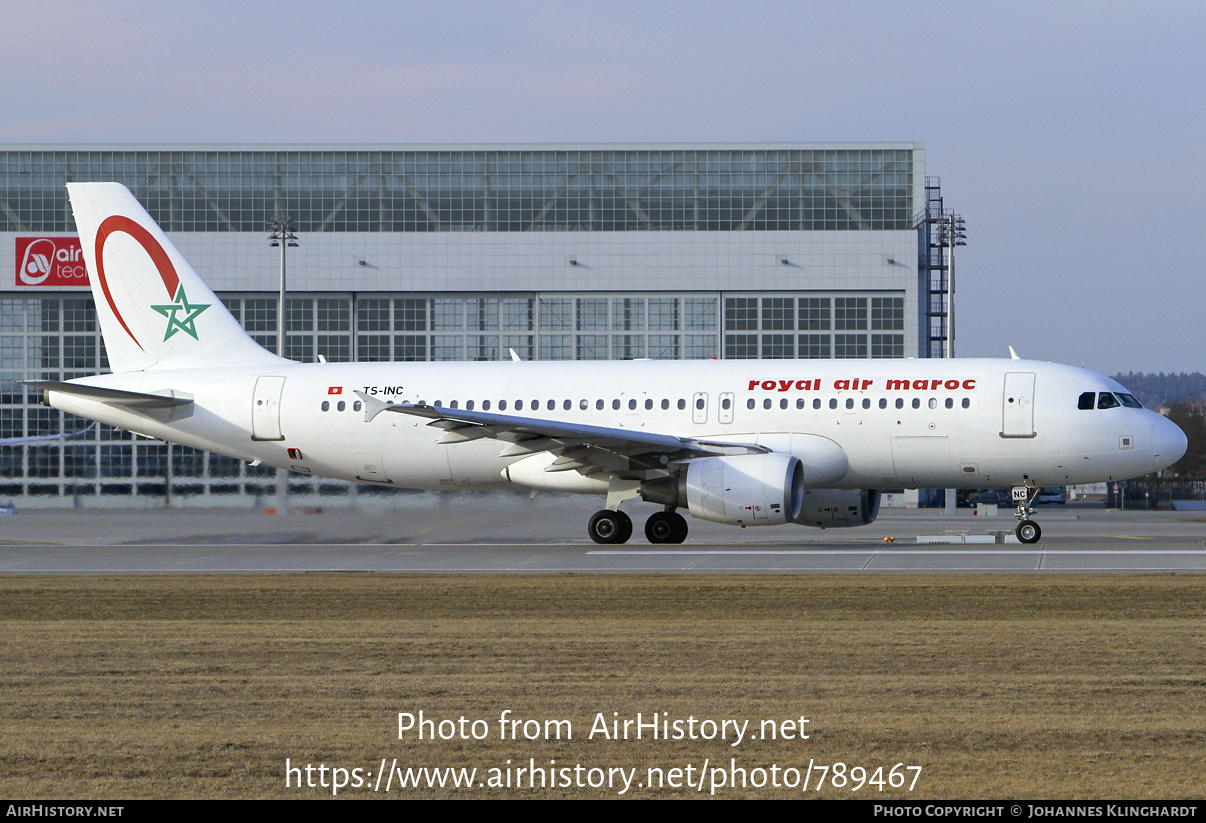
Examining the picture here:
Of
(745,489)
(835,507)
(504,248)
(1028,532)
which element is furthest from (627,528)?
(504,248)

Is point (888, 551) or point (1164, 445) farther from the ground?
point (1164, 445)

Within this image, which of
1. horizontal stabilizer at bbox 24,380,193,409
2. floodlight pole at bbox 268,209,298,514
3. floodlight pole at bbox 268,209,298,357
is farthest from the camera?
floodlight pole at bbox 268,209,298,357

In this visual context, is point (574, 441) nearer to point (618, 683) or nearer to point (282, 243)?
point (618, 683)

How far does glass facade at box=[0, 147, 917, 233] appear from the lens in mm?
51938

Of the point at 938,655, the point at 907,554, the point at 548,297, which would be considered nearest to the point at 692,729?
the point at 938,655

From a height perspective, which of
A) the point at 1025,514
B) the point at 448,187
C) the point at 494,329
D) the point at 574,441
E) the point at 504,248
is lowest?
the point at 1025,514

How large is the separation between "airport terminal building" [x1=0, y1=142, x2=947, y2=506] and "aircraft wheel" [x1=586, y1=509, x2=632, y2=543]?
2503 centimetres

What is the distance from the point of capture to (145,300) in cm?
2897

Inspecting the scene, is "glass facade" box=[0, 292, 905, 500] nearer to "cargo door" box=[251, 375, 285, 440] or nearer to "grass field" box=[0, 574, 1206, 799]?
"cargo door" box=[251, 375, 285, 440]

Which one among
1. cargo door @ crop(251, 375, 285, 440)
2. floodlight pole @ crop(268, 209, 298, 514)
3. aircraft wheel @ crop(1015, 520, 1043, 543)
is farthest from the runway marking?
floodlight pole @ crop(268, 209, 298, 514)

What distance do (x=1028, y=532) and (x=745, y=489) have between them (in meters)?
6.00

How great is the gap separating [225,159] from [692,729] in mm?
48438

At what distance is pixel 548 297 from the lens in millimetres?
52062

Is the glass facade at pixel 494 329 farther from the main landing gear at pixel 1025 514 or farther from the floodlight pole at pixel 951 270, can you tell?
the main landing gear at pixel 1025 514
